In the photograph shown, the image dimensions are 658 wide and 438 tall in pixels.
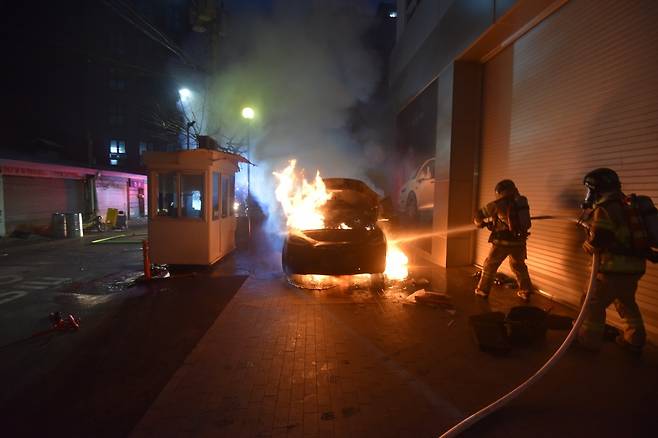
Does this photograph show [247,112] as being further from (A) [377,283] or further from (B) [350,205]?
(A) [377,283]

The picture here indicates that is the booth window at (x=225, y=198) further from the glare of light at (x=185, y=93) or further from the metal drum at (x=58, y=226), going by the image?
the metal drum at (x=58, y=226)

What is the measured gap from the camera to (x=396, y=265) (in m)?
7.80

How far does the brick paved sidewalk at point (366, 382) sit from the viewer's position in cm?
245

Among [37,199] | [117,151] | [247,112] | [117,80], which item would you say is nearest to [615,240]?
[247,112]

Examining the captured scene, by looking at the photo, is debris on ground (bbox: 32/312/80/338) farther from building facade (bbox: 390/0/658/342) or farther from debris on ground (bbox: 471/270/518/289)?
building facade (bbox: 390/0/658/342)

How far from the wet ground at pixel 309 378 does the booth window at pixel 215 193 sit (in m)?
2.85

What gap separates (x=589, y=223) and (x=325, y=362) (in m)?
3.13

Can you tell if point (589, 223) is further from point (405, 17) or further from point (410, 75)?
point (405, 17)

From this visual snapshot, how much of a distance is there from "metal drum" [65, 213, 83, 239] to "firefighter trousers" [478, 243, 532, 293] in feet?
49.9

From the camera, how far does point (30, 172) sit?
1364 cm

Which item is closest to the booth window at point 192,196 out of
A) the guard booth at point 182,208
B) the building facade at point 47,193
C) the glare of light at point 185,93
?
the guard booth at point 182,208

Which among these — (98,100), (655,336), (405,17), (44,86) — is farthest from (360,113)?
(98,100)

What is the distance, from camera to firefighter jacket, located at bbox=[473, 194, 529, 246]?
16.4 ft

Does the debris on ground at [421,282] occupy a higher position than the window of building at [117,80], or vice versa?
the window of building at [117,80]
